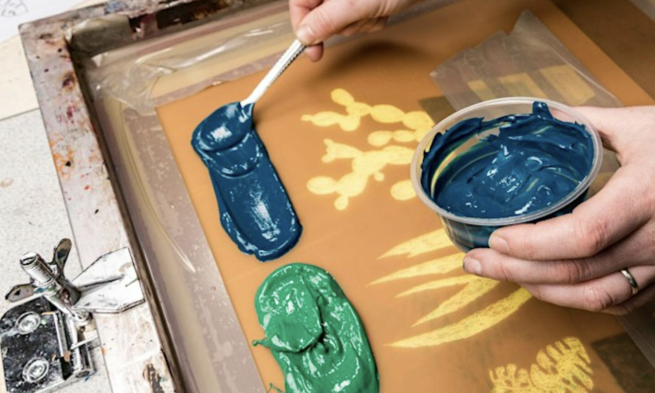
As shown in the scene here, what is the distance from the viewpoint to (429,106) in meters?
1.47

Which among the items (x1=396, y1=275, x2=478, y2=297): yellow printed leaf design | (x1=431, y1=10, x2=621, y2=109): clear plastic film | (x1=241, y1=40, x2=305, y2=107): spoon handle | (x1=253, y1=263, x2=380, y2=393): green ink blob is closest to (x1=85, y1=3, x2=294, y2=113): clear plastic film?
(x1=241, y1=40, x2=305, y2=107): spoon handle

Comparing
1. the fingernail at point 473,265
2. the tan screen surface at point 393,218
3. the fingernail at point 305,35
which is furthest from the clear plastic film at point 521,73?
the fingernail at point 473,265

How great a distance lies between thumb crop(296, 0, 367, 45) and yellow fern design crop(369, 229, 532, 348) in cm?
49

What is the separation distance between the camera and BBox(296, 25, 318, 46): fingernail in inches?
55.3

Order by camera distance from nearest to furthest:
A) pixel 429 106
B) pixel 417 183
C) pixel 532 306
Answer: pixel 417 183 < pixel 532 306 < pixel 429 106

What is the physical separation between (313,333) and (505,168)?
1.43 ft

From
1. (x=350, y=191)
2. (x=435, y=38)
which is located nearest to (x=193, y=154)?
(x=350, y=191)

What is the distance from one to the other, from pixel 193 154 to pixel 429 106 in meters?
0.53

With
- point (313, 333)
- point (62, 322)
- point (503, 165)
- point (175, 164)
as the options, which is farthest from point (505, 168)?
point (62, 322)

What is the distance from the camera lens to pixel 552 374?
1.10 m

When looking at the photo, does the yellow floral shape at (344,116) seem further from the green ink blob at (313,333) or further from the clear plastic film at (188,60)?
the green ink blob at (313,333)

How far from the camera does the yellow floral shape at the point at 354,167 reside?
1.35 m

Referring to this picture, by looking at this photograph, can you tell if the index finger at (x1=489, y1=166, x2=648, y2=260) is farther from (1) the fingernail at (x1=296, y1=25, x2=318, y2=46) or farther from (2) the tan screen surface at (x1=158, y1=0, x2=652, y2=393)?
(1) the fingernail at (x1=296, y1=25, x2=318, y2=46)

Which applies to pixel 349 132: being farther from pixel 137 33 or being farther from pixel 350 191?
pixel 137 33
